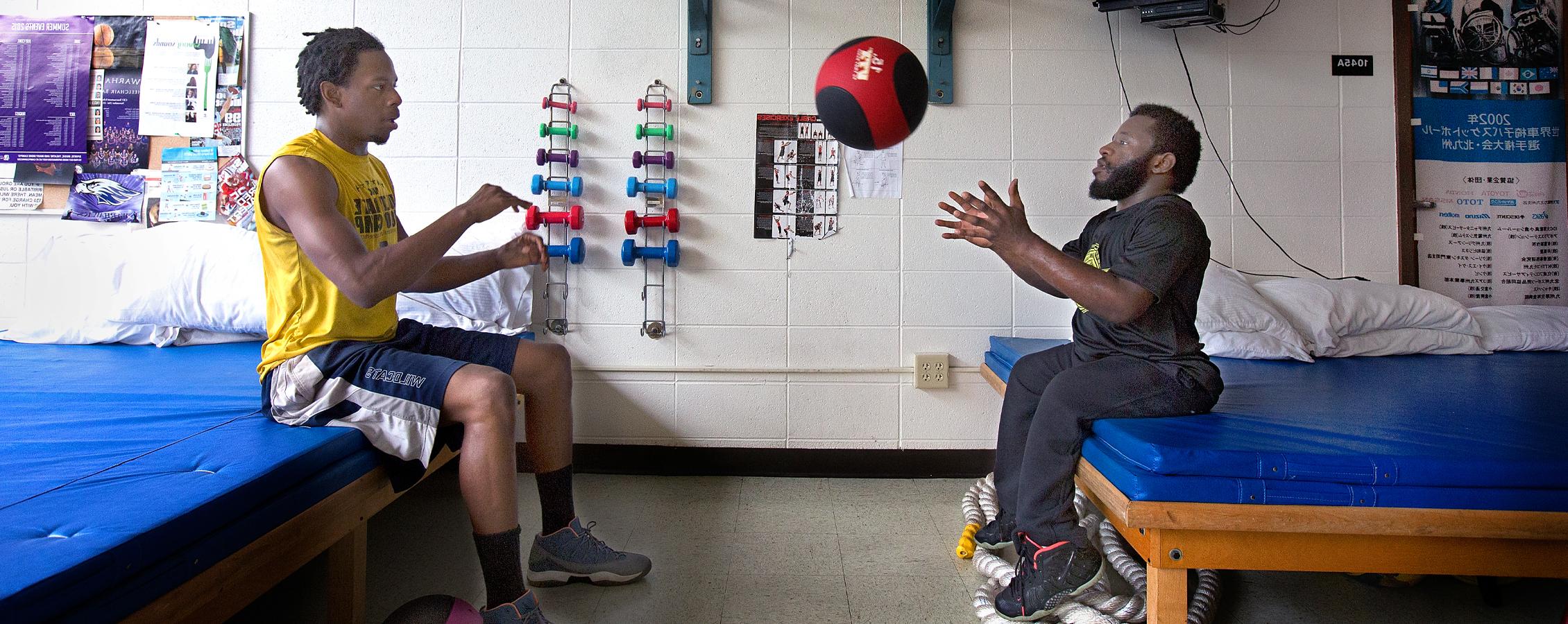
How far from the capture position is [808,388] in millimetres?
2914

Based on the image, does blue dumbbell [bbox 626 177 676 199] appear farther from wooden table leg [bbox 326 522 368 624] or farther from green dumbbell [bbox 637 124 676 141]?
wooden table leg [bbox 326 522 368 624]

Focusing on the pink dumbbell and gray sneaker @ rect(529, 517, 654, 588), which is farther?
the pink dumbbell

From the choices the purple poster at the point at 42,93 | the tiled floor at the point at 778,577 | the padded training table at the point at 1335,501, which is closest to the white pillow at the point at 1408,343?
Result: the tiled floor at the point at 778,577

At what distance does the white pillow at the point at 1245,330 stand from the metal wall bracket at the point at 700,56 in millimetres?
1685

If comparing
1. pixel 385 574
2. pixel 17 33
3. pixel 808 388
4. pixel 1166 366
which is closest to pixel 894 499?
pixel 808 388

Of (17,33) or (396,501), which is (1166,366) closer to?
(396,501)

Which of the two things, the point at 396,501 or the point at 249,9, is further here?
the point at 249,9

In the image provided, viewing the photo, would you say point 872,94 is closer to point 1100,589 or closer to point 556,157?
point 1100,589

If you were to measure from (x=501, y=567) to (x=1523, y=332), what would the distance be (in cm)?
312

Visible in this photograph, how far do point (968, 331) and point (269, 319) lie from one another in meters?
2.07

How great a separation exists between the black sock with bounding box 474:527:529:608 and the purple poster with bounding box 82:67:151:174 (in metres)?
2.35

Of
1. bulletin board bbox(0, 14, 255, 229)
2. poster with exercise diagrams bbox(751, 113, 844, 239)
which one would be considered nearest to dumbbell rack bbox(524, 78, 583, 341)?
poster with exercise diagrams bbox(751, 113, 844, 239)

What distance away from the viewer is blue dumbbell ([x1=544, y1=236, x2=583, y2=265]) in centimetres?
272

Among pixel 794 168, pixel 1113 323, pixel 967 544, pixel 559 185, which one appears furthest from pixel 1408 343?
pixel 559 185
